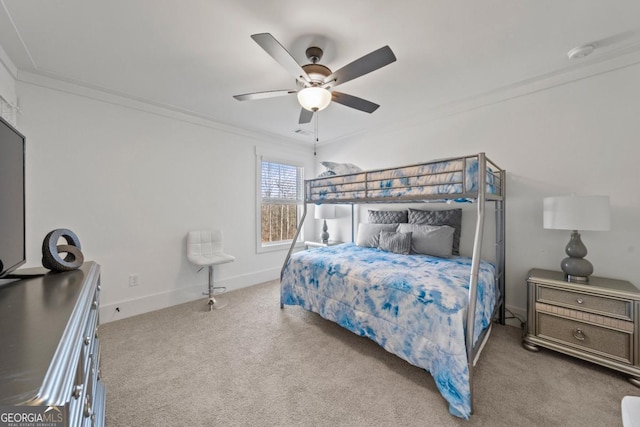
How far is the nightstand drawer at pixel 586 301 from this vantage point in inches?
72.5

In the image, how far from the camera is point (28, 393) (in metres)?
0.42

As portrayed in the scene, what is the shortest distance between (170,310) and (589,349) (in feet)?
13.5

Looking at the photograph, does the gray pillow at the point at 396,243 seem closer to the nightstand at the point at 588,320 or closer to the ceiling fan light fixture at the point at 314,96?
the nightstand at the point at 588,320

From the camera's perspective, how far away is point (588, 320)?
1.96m

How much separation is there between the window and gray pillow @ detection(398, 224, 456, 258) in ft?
7.93

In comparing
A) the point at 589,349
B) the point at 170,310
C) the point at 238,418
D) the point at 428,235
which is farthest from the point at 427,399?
the point at 170,310

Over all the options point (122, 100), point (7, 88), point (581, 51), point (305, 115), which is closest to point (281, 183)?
point (305, 115)

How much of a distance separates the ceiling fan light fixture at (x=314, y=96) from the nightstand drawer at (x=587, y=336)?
262cm

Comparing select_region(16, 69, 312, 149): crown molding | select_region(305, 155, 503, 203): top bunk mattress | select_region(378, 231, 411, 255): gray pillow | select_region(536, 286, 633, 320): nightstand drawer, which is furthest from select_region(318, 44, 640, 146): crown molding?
select_region(16, 69, 312, 149): crown molding

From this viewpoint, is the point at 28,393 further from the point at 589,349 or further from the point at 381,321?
the point at 589,349

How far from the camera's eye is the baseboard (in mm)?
2791

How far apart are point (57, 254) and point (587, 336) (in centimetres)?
361

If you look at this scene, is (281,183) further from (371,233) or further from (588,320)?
(588,320)

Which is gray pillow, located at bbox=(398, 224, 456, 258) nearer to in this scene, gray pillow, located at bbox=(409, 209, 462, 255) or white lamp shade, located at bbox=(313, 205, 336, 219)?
gray pillow, located at bbox=(409, 209, 462, 255)
